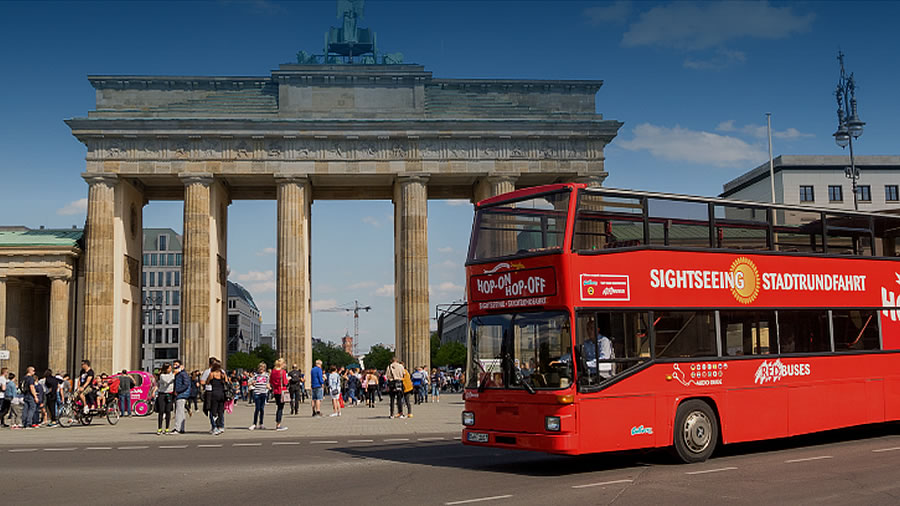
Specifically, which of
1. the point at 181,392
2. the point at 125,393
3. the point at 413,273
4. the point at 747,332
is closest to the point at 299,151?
the point at 413,273

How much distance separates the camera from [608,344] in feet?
45.5

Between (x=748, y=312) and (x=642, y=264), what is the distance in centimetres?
247

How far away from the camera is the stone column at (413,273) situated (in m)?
52.5

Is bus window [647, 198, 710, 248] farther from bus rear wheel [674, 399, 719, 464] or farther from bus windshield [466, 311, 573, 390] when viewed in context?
bus rear wheel [674, 399, 719, 464]

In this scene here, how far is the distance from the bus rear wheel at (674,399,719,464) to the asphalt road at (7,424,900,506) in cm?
26

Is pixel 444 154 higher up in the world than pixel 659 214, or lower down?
higher up

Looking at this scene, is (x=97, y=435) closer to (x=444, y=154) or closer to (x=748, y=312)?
(x=748, y=312)

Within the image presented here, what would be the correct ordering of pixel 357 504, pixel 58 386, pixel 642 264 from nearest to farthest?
pixel 357 504, pixel 642 264, pixel 58 386

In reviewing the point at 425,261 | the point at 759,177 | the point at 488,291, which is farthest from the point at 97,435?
the point at 759,177

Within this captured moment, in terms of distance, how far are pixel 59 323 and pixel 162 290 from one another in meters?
84.7

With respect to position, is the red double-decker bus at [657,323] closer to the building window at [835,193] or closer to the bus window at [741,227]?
the bus window at [741,227]

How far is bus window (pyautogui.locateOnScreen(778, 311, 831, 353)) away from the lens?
1617 cm

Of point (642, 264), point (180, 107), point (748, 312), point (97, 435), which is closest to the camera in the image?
point (642, 264)

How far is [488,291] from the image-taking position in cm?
1491
